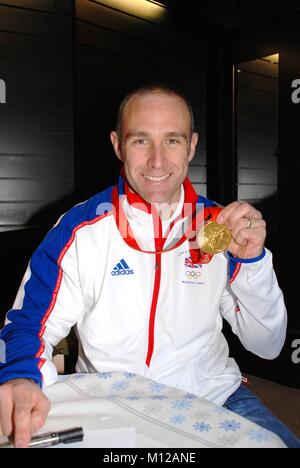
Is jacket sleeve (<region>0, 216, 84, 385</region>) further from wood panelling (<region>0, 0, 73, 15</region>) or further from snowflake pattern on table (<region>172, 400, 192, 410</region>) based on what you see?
wood panelling (<region>0, 0, 73, 15</region>)

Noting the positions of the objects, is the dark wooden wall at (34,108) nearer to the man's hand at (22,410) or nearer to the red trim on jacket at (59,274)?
the red trim on jacket at (59,274)

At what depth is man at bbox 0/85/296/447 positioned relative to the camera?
1.28 meters

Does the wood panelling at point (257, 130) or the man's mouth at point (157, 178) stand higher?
the wood panelling at point (257, 130)

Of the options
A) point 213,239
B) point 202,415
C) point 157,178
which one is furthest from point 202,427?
point 157,178

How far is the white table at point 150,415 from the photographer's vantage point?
753 mm

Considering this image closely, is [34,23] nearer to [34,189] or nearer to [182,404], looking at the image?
[34,189]

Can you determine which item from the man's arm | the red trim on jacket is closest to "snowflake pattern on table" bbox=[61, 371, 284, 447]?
the man's arm

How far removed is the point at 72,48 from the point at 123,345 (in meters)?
2.42

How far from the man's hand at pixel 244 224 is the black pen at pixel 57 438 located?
620 millimetres

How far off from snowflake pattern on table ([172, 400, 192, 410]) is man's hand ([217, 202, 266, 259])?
1.48 feet

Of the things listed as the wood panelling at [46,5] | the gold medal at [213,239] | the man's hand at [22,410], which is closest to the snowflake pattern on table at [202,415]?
the man's hand at [22,410]

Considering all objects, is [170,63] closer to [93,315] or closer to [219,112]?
[219,112]

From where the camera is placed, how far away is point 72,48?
3.04 meters

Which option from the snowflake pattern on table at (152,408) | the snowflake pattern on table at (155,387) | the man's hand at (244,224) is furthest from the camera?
the man's hand at (244,224)
